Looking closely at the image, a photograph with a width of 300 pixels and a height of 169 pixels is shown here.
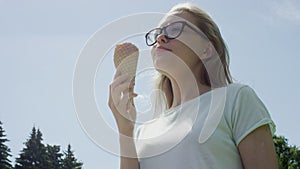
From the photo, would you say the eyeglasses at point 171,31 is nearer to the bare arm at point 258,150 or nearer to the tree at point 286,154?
the bare arm at point 258,150

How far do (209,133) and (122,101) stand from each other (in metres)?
0.46

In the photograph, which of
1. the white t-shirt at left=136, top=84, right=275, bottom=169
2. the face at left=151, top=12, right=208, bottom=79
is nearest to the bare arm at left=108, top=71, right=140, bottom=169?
the white t-shirt at left=136, top=84, right=275, bottom=169

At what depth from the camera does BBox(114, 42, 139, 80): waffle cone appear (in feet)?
9.18

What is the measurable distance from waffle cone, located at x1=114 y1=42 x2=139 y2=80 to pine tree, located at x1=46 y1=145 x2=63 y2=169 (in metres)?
45.2

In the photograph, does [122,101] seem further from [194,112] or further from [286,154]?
[286,154]

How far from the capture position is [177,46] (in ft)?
9.57

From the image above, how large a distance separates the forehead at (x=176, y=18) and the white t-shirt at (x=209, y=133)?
421mm

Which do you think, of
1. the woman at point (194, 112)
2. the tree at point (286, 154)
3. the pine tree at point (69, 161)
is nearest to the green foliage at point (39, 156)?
the pine tree at point (69, 161)

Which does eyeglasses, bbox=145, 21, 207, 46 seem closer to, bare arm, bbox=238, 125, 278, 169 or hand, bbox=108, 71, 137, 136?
hand, bbox=108, 71, 137, 136

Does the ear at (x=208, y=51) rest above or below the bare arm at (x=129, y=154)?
above

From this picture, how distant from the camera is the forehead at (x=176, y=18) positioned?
296 centimetres

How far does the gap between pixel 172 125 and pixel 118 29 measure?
589 millimetres

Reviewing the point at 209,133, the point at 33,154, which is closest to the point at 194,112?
the point at 209,133

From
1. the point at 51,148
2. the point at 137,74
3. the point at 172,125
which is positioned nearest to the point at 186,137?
the point at 172,125
